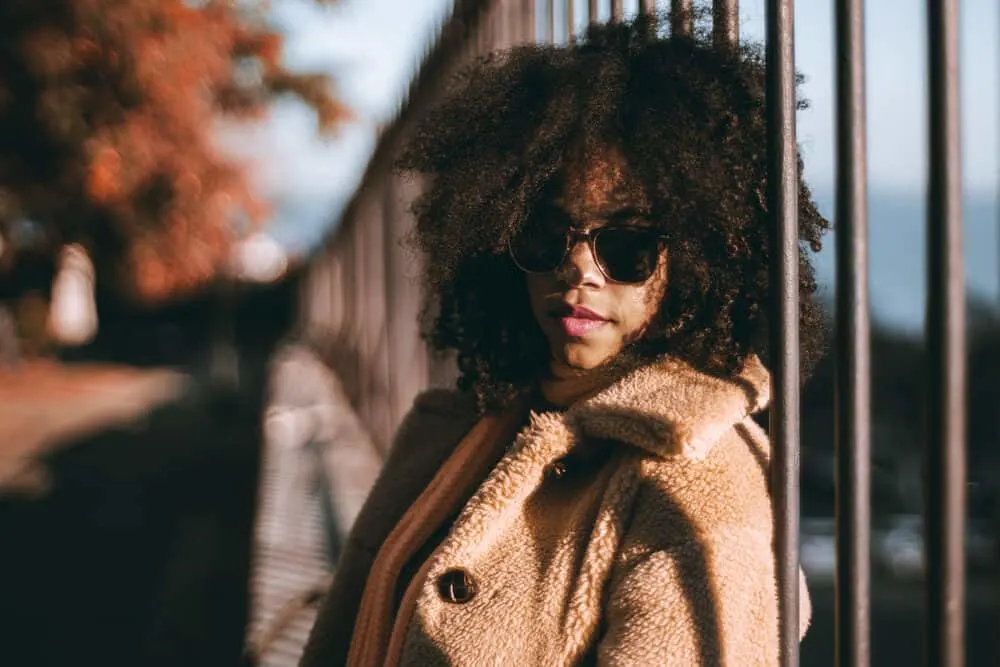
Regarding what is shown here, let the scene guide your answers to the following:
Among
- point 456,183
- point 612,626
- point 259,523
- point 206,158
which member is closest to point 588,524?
point 612,626

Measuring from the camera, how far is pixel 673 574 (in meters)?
1.39

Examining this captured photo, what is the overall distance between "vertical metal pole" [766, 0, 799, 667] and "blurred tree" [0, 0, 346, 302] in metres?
6.94

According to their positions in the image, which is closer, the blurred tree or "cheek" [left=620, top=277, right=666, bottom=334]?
"cheek" [left=620, top=277, right=666, bottom=334]

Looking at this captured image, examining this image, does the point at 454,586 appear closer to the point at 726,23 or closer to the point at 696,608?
the point at 696,608

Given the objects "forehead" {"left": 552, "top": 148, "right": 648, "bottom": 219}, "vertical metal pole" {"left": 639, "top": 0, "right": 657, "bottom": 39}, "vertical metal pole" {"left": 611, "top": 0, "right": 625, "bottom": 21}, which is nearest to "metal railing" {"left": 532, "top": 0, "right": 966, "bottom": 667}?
"forehead" {"left": 552, "top": 148, "right": 648, "bottom": 219}

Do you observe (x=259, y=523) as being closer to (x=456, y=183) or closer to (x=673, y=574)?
(x=456, y=183)

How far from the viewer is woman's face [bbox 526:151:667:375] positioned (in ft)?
5.58

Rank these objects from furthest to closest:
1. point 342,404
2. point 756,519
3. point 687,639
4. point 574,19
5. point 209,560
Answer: point 342,404 → point 209,560 → point 574,19 → point 756,519 → point 687,639

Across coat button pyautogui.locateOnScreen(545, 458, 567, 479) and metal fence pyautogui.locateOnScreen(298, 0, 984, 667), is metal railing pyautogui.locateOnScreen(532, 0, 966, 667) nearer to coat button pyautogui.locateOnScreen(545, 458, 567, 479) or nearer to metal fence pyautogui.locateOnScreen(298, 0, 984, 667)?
metal fence pyautogui.locateOnScreen(298, 0, 984, 667)

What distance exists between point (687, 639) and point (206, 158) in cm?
1086

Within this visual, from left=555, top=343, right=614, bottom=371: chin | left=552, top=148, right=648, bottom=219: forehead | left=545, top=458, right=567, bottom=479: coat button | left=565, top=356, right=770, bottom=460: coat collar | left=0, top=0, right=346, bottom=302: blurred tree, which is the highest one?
left=0, top=0, right=346, bottom=302: blurred tree

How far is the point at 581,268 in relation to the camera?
5.62ft

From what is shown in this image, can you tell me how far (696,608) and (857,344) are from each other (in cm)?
32

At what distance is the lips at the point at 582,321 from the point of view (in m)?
1.71
